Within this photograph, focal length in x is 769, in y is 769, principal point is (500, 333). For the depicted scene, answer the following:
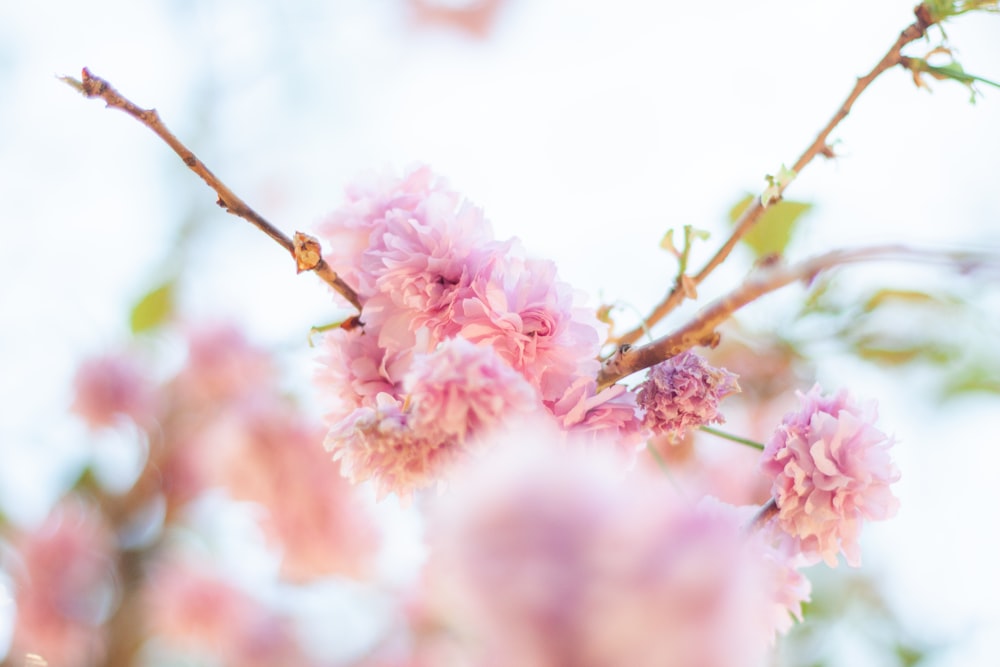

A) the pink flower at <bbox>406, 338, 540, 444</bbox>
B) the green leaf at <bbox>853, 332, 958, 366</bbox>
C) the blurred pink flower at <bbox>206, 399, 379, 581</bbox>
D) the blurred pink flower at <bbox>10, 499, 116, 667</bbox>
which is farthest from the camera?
the blurred pink flower at <bbox>206, 399, 379, 581</bbox>

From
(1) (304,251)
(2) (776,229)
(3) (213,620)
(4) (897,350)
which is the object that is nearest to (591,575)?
(1) (304,251)

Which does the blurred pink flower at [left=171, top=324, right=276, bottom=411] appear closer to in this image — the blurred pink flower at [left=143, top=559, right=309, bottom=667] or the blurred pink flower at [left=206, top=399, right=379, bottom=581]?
the blurred pink flower at [left=206, top=399, right=379, bottom=581]

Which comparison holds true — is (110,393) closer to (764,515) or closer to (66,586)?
(66,586)

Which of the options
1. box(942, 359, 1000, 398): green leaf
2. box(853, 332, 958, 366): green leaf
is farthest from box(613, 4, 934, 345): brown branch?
box(942, 359, 1000, 398): green leaf

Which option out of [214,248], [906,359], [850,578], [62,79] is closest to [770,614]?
[62,79]

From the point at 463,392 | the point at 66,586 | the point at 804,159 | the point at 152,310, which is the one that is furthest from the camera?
the point at 152,310

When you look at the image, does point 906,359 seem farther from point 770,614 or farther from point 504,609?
point 504,609

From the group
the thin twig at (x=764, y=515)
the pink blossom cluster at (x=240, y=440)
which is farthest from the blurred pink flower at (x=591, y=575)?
the pink blossom cluster at (x=240, y=440)
